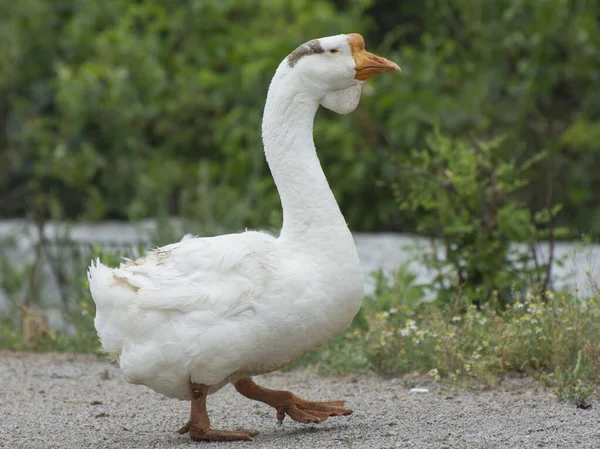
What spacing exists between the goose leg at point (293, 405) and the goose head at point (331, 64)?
53.7 inches

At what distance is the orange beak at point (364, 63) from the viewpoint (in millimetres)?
4512

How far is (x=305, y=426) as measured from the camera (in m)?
4.64

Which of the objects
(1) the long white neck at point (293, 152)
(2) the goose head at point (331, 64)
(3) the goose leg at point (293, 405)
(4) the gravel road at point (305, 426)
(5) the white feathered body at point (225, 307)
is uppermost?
(2) the goose head at point (331, 64)

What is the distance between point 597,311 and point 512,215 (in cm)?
133

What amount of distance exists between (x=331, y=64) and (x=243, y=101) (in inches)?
268

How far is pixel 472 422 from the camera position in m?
4.45

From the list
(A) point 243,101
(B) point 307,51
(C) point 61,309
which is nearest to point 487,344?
(B) point 307,51

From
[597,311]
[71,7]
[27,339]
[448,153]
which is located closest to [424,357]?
[597,311]

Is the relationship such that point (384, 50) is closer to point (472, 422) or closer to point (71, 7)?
point (71, 7)

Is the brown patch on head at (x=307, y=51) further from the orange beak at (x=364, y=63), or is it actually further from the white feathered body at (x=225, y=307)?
the white feathered body at (x=225, y=307)

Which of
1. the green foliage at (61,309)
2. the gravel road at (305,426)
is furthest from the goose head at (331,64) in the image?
the green foliage at (61,309)

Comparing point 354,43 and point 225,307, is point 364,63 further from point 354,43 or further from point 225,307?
point 225,307

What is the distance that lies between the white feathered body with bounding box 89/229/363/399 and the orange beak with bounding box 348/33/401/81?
782 millimetres

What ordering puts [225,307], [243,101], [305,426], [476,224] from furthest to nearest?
[243,101] → [476,224] → [305,426] → [225,307]
